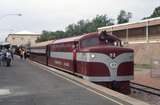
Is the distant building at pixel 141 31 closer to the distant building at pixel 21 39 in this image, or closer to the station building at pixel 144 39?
the station building at pixel 144 39

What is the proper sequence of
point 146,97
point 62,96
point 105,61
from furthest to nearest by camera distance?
point 146,97 → point 105,61 → point 62,96

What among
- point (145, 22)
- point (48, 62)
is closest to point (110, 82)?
point (48, 62)

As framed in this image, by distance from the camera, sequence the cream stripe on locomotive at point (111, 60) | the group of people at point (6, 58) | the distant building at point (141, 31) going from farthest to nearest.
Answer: the distant building at point (141, 31)
the group of people at point (6, 58)
the cream stripe on locomotive at point (111, 60)

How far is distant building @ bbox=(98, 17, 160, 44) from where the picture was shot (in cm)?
A: 5953

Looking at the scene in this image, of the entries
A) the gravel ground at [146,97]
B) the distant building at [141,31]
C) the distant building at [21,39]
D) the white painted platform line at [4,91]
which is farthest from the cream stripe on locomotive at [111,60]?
the distant building at [21,39]

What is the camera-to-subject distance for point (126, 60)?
22516mm

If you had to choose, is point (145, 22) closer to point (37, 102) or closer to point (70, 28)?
point (37, 102)

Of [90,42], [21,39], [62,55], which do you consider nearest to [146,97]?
[90,42]

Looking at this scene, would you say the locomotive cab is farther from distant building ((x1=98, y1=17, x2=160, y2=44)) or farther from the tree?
the tree

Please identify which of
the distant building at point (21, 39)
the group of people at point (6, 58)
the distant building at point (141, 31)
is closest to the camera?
the group of people at point (6, 58)

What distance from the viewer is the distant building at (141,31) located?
59531 millimetres

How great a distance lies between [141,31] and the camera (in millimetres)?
63938

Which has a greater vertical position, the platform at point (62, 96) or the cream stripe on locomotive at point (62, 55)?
the cream stripe on locomotive at point (62, 55)

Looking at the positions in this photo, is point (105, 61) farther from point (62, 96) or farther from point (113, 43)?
point (62, 96)
